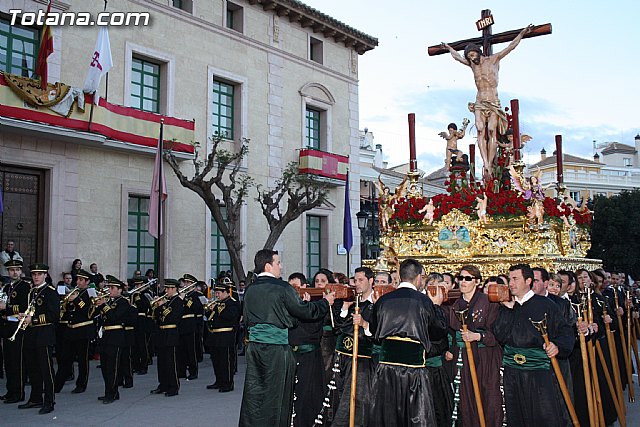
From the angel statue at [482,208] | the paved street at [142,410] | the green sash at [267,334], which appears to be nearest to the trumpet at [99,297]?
the paved street at [142,410]

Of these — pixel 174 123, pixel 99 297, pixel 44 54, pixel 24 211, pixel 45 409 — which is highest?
pixel 44 54

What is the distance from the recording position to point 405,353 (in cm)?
598

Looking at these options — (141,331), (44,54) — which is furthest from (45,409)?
(44,54)

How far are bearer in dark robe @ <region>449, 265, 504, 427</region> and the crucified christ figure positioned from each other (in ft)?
16.8

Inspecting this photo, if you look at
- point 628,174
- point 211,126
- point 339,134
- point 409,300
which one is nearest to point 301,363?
point 409,300

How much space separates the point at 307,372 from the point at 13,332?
4695mm

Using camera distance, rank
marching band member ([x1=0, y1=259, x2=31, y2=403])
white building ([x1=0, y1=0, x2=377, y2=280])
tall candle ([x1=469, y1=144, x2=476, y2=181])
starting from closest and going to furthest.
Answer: marching band member ([x1=0, y1=259, x2=31, y2=403]) < tall candle ([x1=469, y1=144, x2=476, y2=181]) < white building ([x1=0, y1=0, x2=377, y2=280])

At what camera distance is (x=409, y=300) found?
5.96 m

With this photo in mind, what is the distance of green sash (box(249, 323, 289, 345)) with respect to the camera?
6766 mm

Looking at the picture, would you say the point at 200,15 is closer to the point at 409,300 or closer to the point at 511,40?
the point at 511,40

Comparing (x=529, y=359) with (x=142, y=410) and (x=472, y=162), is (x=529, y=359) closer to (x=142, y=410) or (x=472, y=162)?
(x=142, y=410)

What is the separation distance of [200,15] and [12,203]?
841 centimetres

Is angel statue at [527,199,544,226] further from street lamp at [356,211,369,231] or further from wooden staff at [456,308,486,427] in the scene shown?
street lamp at [356,211,369,231]

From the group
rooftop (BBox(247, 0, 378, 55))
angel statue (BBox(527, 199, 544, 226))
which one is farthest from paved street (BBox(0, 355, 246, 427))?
rooftop (BBox(247, 0, 378, 55))
